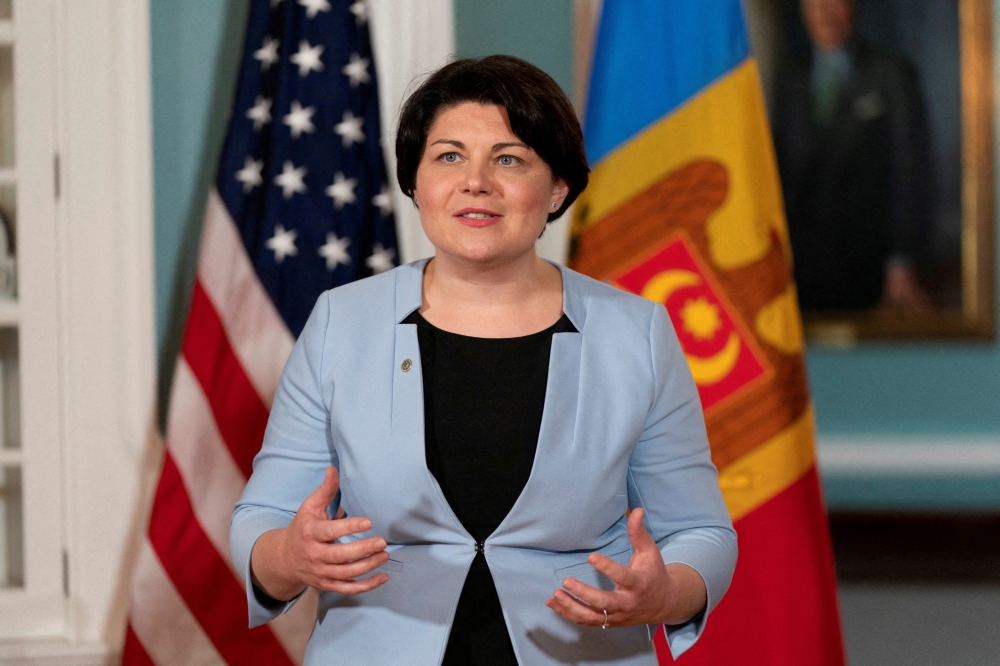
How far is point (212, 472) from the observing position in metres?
2.46

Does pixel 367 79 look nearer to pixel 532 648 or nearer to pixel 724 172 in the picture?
pixel 724 172

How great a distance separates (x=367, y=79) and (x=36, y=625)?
177 centimetres

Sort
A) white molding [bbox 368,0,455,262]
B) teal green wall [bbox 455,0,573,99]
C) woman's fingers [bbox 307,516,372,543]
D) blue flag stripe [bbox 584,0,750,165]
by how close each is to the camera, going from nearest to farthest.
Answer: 1. woman's fingers [bbox 307,516,372,543]
2. blue flag stripe [bbox 584,0,750,165]
3. white molding [bbox 368,0,455,262]
4. teal green wall [bbox 455,0,573,99]

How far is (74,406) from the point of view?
260 centimetres

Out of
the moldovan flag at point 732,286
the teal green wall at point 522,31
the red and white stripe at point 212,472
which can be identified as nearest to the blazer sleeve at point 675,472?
the moldovan flag at point 732,286

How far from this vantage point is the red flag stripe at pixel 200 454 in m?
2.43

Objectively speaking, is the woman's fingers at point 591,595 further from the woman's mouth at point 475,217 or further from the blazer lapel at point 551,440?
the woman's mouth at point 475,217

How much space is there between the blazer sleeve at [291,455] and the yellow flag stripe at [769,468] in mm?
1371

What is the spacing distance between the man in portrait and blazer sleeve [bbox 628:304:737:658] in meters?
3.45

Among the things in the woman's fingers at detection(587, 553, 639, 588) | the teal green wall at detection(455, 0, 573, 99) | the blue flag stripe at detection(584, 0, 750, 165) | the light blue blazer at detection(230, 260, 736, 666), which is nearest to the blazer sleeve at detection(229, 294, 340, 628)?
the light blue blazer at detection(230, 260, 736, 666)

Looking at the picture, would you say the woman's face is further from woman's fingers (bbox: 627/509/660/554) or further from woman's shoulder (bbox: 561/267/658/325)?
woman's fingers (bbox: 627/509/660/554)

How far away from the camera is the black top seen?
1.31 meters

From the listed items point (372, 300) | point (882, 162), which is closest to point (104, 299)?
point (372, 300)

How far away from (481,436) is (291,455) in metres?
0.28
